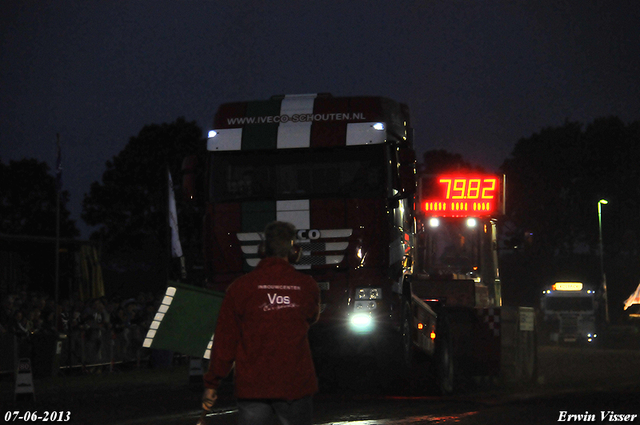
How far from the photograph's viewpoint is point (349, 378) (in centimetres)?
1661

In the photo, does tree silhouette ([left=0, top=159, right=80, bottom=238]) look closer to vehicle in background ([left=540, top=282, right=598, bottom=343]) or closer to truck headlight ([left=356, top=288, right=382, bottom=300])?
vehicle in background ([left=540, top=282, right=598, bottom=343])

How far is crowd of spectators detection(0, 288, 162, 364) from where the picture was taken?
19422mm

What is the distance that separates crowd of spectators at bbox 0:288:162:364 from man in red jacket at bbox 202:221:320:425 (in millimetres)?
13400

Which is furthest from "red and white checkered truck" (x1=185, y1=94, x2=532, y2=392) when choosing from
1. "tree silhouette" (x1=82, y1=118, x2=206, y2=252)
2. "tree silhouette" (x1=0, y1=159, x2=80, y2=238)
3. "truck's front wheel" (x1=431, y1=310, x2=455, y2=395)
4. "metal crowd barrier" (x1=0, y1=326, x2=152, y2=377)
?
"tree silhouette" (x1=0, y1=159, x2=80, y2=238)

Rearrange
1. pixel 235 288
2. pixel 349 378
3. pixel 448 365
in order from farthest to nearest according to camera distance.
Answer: pixel 349 378 → pixel 448 365 → pixel 235 288

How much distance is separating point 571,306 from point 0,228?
44.4 metres

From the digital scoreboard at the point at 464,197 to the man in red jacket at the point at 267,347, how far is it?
12.5 metres

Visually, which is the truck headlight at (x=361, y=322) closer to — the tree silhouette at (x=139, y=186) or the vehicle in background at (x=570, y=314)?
the vehicle in background at (x=570, y=314)

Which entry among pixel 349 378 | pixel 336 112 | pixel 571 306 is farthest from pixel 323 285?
pixel 571 306

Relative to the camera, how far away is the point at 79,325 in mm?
20906

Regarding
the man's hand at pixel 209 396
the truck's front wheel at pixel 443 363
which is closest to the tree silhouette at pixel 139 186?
the truck's front wheel at pixel 443 363

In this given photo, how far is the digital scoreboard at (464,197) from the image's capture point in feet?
58.9

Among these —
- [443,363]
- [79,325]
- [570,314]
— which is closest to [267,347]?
[443,363]

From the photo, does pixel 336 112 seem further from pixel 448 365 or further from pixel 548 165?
pixel 548 165
